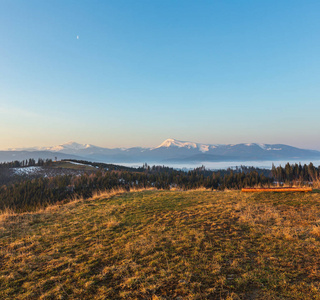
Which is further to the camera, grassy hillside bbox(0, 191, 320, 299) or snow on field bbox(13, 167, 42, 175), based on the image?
snow on field bbox(13, 167, 42, 175)

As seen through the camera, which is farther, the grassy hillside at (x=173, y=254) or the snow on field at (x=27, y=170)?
the snow on field at (x=27, y=170)

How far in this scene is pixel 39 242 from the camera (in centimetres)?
966

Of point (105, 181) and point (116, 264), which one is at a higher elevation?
point (116, 264)

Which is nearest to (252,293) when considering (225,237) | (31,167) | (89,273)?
(225,237)

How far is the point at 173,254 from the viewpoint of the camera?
7.01 m

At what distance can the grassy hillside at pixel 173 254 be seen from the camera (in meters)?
5.11

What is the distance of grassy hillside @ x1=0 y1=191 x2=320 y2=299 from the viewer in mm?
5109

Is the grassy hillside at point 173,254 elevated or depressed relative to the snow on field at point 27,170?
elevated

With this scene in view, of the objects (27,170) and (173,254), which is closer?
(173,254)

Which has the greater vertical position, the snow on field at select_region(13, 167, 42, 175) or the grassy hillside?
the grassy hillside

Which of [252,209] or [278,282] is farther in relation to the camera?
[252,209]

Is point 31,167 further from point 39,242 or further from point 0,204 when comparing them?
point 39,242

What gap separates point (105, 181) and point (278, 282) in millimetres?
80484

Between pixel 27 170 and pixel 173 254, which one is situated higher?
pixel 173 254
